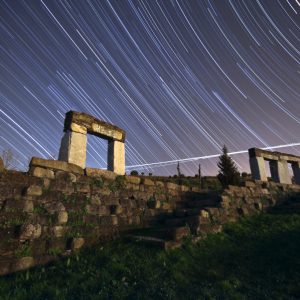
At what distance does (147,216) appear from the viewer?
375 inches

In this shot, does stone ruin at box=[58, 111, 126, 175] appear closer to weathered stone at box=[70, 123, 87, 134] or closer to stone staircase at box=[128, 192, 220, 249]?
weathered stone at box=[70, 123, 87, 134]

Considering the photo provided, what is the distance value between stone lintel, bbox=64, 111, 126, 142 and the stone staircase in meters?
3.80

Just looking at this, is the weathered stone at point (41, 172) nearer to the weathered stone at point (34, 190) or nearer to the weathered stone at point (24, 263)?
the weathered stone at point (34, 190)

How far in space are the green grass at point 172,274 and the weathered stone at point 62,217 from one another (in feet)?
3.51

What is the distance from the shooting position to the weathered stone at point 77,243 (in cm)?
Result: 705

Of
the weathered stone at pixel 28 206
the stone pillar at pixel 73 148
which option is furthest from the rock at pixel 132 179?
the weathered stone at pixel 28 206

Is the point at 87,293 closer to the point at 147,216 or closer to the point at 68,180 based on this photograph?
the point at 68,180

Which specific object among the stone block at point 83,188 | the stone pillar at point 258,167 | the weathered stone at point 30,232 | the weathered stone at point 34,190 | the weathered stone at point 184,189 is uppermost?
the stone pillar at point 258,167

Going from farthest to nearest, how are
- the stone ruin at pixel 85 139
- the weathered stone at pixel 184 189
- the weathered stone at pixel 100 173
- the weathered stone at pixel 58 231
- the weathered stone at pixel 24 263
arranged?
the weathered stone at pixel 184 189, the stone ruin at pixel 85 139, the weathered stone at pixel 100 173, the weathered stone at pixel 58 231, the weathered stone at pixel 24 263

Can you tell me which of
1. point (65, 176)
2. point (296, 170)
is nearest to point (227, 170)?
point (296, 170)

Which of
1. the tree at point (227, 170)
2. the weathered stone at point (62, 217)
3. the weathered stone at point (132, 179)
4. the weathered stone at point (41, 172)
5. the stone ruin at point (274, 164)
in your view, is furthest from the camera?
the tree at point (227, 170)

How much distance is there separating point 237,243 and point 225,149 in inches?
967

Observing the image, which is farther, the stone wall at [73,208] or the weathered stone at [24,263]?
the stone wall at [73,208]

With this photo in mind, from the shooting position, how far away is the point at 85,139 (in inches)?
394
